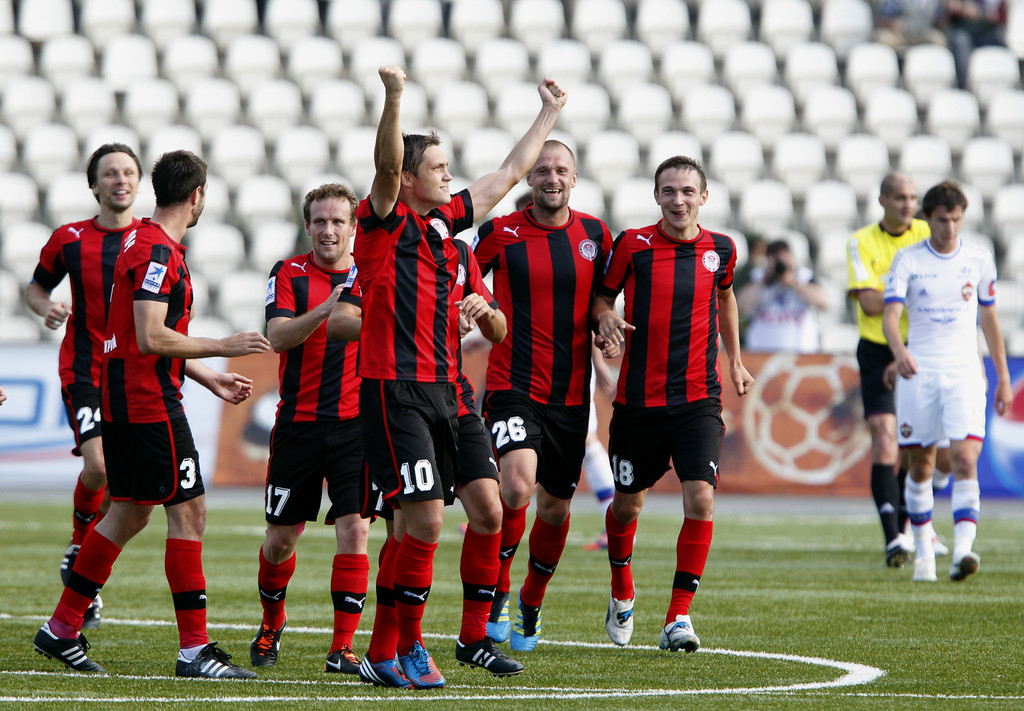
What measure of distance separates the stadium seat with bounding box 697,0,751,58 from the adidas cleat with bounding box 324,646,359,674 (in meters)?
17.1

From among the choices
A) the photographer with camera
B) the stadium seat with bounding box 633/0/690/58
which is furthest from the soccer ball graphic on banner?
the stadium seat with bounding box 633/0/690/58

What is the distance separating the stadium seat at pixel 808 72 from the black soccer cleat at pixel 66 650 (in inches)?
671

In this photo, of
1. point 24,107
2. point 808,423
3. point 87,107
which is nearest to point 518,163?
point 808,423

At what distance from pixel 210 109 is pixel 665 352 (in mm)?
15284

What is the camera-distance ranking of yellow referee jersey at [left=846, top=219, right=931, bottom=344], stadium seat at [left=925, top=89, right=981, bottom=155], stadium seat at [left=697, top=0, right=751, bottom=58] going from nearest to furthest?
yellow referee jersey at [left=846, top=219, right=931, bottom=344], stadium seat at [left=925, top=89, right=981, bottom=155], stadium seat at [left=697, top=0, right=751, bottom=58]

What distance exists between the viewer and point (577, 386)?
671 cm

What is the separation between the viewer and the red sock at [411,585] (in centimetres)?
532

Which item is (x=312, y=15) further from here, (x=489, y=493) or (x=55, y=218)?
(x=489, y=493)

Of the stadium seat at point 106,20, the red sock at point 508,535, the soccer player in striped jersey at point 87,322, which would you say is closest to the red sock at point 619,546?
the red sock at point 508,535

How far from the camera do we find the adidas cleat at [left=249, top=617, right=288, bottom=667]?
589cm

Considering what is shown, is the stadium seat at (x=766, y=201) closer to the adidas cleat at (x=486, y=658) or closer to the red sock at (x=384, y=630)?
the adidas cleat at (x=486, y=658)

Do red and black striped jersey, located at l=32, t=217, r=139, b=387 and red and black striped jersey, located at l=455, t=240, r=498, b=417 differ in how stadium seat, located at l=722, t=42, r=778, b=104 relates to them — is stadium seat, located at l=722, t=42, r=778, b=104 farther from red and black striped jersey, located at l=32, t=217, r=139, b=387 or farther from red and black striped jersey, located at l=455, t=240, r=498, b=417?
red and black striped jersey, located at l=455, t=240, r=498, b=417

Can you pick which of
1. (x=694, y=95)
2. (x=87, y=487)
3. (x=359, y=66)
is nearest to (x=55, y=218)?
(x=359, y=66)

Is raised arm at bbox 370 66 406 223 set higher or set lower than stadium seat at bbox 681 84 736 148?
lower
